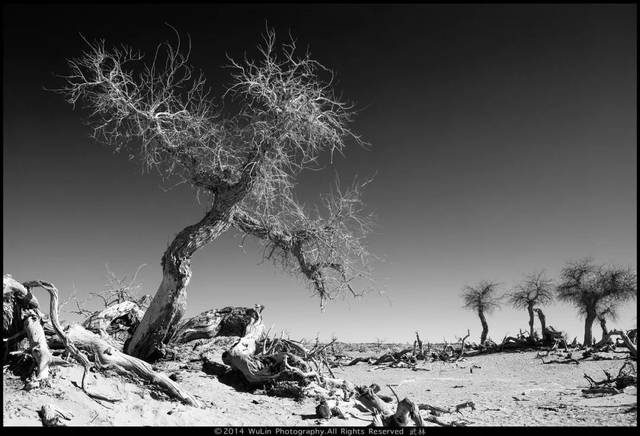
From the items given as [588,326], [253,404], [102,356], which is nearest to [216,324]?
[102,356]

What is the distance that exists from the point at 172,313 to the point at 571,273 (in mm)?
32059

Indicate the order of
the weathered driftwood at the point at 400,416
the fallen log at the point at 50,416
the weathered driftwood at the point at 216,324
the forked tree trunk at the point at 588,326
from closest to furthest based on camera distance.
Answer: the fallen log at the point at 50,416, the weathered driftwood at the point at 400,416, the weathered driftwood at the point at 216,324, the forked tree trunk at the point at 588,326

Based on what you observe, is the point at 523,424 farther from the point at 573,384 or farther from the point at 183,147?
the point at 183,147

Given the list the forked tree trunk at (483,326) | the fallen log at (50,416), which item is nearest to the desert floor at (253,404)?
the fallen log at (50,416)

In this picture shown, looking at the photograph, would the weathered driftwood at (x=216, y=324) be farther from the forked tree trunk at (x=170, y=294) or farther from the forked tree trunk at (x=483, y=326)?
the forked tree trunk at (x=483, y=326)

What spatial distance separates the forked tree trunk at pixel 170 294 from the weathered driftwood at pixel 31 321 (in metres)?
2.52

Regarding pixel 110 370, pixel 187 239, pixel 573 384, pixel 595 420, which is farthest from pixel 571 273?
pixel 110 370

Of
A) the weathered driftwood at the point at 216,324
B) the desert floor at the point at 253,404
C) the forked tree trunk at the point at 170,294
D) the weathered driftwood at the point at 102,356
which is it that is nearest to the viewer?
the desert floor at the point at 253,404

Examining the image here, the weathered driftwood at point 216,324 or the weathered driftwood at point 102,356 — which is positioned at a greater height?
the weathered driftwood at point 216,324

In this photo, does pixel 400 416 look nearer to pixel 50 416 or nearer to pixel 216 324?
pixel 50 416

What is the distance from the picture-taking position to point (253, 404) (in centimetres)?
813

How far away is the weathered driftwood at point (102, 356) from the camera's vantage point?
7.57 meters

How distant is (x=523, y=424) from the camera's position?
768 centimetres

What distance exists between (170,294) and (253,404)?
345 cm
